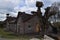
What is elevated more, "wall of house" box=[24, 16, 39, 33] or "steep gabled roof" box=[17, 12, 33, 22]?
"steep gabled roof" box=[17, 12, 33, 22]

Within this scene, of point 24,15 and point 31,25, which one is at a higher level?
point 24,15

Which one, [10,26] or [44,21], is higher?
[44,21]

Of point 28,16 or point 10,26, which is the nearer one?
point 28,16

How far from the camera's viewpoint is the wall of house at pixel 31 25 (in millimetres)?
43888

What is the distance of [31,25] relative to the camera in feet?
145

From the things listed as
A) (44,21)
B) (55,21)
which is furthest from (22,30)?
(44,21)

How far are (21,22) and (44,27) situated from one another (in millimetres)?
14757

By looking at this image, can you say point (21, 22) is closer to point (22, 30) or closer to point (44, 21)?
point (22, 30)

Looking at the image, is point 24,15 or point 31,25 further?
point 24,15

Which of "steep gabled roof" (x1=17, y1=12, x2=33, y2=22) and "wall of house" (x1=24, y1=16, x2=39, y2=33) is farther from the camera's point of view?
"steep gabled roof" (x1=17, y1=12, x2=33, y2=22)

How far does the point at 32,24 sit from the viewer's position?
44312 mm

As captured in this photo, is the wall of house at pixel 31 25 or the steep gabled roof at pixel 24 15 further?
the steep gabled roof at pixel 24 15

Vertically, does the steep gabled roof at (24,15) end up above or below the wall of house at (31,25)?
above

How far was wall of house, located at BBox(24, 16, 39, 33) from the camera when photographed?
4389 centimetres
